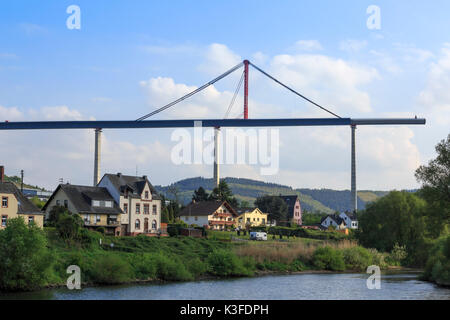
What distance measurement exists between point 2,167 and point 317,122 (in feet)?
297

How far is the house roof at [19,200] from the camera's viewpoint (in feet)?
184

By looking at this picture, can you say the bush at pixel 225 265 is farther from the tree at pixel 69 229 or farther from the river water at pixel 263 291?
the tree at pixel 69 229

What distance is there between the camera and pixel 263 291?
3941cm

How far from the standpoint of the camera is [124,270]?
41094 mm

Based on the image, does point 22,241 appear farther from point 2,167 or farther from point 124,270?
point 2,167

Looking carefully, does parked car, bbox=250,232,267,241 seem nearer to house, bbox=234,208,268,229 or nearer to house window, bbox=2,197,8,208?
house, bbox=234,208,268,229

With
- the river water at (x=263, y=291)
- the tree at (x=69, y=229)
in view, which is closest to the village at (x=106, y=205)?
the tree at (x=69, y=229)

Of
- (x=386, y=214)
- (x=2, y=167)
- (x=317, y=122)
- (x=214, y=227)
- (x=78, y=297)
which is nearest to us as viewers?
(x=78, y=297)

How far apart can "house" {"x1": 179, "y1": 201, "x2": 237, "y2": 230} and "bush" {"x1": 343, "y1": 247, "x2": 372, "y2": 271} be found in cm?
3802

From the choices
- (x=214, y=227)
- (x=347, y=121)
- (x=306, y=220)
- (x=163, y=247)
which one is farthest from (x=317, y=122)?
(x=163, y=247)

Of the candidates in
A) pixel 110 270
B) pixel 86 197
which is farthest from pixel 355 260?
pixel 110 270

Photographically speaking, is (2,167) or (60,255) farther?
(2,167)

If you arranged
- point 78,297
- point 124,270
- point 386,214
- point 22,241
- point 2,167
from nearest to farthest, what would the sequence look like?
1. point 78,297
2. point 22,241
3. point 124,270
4. point 2,167
5. point 386,214

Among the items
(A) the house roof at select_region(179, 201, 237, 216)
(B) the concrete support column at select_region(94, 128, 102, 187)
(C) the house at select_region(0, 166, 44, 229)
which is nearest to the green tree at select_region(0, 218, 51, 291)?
(C) the house at select_region(0, 166, 44, 229)
